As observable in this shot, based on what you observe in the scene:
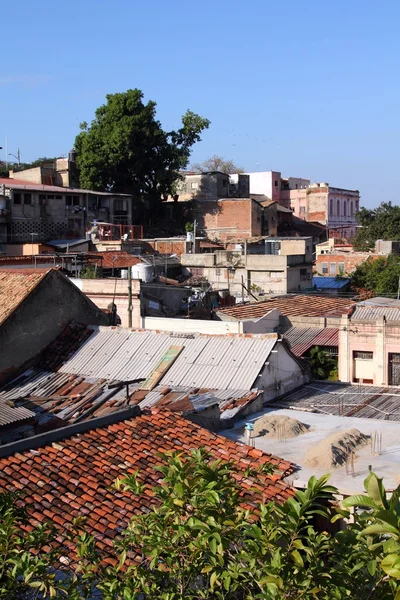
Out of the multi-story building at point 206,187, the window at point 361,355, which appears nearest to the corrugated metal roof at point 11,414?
the window at point 361,355

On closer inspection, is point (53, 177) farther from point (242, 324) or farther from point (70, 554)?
point (70, 554)

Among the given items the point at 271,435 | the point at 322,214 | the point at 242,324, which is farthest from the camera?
the point at 322,214

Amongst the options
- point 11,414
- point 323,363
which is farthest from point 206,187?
point 11,414

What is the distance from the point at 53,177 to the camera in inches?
1943

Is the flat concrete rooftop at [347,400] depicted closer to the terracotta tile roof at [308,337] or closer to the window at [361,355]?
the window at [361,355]

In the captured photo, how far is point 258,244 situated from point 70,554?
36216 millimetres

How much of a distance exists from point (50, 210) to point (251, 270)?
43.0 ft

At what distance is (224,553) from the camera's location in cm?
579

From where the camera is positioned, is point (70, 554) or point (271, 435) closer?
point (70, 554)

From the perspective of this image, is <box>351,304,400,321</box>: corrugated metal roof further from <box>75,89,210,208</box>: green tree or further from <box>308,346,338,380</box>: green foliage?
<box>75,89,210,208</box>: green tree

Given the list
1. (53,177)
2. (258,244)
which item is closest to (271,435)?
(258,244)

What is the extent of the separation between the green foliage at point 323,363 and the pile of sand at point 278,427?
1107 cm

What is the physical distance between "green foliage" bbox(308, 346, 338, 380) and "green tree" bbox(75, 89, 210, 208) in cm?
2511

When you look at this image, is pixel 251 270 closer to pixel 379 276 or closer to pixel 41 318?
pixel 379 276
